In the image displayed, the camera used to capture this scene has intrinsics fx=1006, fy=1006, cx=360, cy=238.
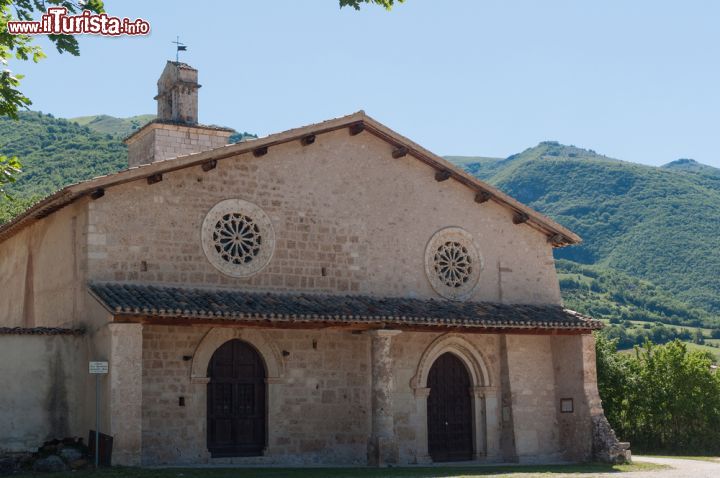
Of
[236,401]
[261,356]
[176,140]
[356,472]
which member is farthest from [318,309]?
[176,140]

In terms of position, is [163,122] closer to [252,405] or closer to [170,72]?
[170,72]

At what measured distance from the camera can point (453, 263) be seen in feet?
82.0

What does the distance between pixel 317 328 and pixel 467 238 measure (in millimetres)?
5708

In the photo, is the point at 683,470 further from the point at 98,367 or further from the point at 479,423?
the point at 98,367

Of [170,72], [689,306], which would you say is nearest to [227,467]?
[170,72]

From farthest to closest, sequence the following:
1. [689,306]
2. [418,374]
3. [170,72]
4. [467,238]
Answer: [689,306] → [170,72] → [467,238] → [418,374]

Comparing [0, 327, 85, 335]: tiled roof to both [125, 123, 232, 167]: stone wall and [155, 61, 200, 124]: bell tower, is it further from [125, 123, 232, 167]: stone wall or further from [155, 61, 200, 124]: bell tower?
[155, 61, 200, 124]: bell tower

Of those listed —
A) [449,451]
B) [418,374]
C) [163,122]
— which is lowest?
[449,451]

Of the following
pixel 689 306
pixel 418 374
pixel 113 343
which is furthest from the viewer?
pixel 689 306

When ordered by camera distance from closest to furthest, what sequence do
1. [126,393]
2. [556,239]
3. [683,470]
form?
1. [126,393]
2. [683,470]
3. [556,239]

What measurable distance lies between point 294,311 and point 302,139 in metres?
4.46

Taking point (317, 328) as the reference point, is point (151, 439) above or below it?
below

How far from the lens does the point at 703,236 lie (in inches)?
4729

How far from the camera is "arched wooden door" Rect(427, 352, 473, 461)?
78.9 ft
